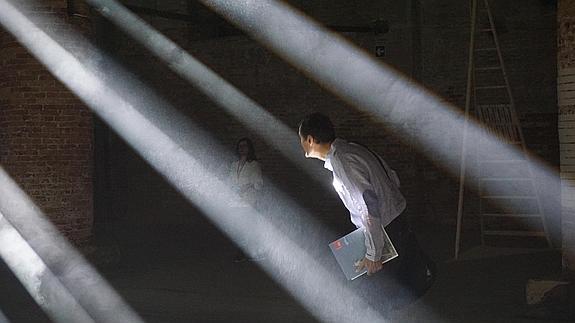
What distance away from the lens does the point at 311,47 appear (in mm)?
12938

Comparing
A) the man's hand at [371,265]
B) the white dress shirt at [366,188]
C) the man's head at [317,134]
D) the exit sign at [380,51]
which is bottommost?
the man's hand at [371,265]

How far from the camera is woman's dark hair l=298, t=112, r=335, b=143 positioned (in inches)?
177

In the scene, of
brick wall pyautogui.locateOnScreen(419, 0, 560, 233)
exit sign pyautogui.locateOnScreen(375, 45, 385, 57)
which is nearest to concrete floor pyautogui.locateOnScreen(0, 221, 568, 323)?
brick wall pyautogui.locateOnScreen(419, 0, 560, 233)

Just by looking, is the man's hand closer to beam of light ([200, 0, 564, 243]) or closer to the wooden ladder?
the wooden ladder

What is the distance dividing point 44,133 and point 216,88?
5524 mm

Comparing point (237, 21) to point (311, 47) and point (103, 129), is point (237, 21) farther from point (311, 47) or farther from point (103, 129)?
point (103, 129)

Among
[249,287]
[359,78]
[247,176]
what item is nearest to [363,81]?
[359,78]

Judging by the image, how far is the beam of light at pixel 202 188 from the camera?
5.19 m

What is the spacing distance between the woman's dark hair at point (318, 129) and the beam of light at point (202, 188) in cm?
90

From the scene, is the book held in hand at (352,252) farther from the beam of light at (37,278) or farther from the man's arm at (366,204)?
the beam of light at (37,278)

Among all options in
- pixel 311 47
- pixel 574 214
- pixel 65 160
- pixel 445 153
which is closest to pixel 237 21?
pixel 311 47

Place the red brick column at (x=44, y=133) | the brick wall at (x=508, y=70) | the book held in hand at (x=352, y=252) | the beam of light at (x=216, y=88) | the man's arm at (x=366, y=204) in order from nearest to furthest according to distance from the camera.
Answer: the man's arm at (x=366, y=204)
the book held in hand at (x=352, y=252)
the red brick column at (x=44, y=133)
the brick wall at (x=508, y=70)
the beam of light at (x=216, y=88)

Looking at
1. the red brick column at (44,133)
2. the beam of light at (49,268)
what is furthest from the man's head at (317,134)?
the red brick column at (44,133)

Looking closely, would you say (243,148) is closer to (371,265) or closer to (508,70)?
(508,70)
